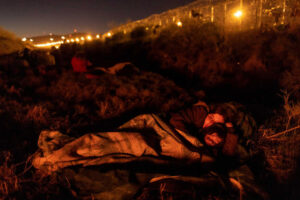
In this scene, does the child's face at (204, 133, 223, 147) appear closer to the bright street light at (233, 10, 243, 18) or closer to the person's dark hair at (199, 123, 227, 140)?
the person's dark hair at (199, 123, 227, 140)

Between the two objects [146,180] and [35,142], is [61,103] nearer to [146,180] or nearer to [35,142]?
[35,142]

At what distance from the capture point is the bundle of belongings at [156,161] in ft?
7.02

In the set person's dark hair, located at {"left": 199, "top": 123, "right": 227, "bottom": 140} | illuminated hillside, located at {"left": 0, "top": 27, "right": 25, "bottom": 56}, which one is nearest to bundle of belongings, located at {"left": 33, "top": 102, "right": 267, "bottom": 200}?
person's dark hair, located at {"left": 199, "top": 123, "right": 227, "bottom": 140}

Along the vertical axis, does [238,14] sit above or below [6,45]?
above

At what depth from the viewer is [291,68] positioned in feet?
18.8

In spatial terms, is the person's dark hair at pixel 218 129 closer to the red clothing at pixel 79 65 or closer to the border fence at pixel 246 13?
the red clothing at pixel 79 65

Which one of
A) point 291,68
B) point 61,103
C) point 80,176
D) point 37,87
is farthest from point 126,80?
point 291,68

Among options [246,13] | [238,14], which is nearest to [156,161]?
[246,13]

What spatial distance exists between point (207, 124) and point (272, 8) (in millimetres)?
6801

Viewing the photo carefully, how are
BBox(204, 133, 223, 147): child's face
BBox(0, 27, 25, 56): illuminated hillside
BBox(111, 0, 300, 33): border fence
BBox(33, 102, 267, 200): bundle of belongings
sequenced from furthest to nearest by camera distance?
BBox(0, 27, 25, 56): illuminated hillside, BBox(111, 0, 300, 33): border fence, BBox(204, 133, 223, 147): child's face, BBox(33, 102, 267, 200): bundle of belongings

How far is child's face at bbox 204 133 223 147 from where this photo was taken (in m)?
2.96

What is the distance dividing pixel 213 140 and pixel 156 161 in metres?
1.04

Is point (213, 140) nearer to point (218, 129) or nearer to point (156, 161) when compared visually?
point (218, 129)

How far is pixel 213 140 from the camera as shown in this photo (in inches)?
117
